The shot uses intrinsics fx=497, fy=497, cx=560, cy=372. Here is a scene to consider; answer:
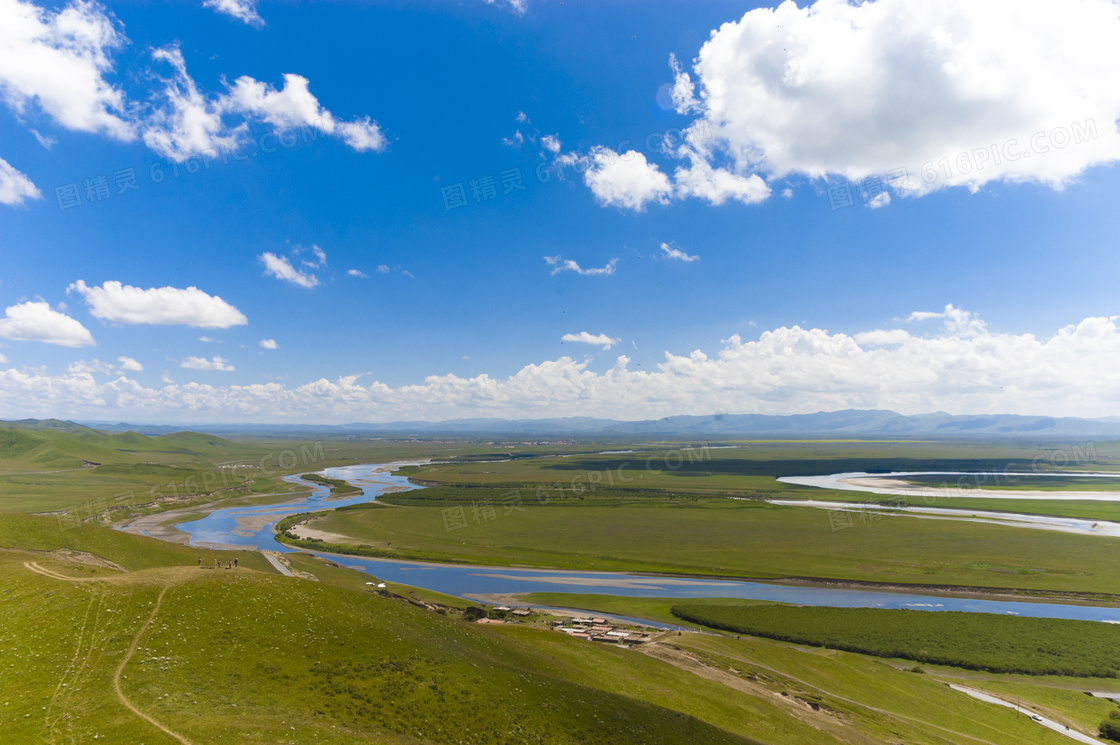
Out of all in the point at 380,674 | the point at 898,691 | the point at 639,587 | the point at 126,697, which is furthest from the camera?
the point at 639,587

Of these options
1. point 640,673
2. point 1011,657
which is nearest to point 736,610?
point 1011,657

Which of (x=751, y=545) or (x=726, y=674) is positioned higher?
(x=726, y=674)

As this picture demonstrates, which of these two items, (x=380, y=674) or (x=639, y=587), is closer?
(x=380, y=674)

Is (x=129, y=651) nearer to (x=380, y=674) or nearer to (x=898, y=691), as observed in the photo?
(x=380, y=674)

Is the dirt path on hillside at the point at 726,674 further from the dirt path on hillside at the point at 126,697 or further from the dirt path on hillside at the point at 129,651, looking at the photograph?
the dirt path on hillside at the point at 129,651

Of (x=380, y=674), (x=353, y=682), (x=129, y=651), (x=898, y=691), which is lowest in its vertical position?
Answer: (x=898, y=691)

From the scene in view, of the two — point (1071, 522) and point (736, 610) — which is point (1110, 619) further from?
point (1071, 522)

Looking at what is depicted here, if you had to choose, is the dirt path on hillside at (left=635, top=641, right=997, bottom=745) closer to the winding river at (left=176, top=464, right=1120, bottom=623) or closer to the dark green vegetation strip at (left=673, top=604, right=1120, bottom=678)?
the dark green vegetation strip at (left=673, top=604, right=1120, bottom=678)

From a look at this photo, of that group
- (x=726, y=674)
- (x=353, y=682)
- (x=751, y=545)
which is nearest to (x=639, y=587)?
(x=751, y=545)

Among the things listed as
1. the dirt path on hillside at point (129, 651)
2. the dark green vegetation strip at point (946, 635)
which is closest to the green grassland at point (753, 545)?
the dark green vegetation strip at point (946, 635)
